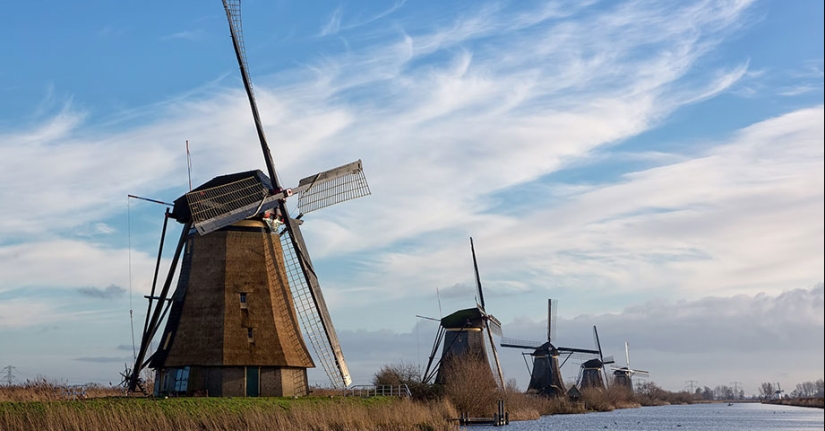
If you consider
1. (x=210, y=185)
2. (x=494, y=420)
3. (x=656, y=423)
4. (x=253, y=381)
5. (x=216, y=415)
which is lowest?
(x=656, y=423)

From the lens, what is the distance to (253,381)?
27984 millimetres

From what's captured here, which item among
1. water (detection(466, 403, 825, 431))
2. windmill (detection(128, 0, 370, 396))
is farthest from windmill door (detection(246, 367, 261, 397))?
water (detection(466, 403, 825, 431))

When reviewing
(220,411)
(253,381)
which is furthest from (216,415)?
(253,381)

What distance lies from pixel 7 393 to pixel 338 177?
13.2m

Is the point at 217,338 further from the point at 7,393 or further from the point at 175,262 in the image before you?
the point at 7,393

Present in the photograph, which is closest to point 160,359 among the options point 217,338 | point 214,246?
point 217,338

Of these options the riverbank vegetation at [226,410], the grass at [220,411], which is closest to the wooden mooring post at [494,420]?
the riverbank vegetation at [226,410]

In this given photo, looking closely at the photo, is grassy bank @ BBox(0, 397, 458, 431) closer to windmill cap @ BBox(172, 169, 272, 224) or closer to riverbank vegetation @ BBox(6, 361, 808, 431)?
riverbank vegetation @ BBox(6, 361, 808, 431)

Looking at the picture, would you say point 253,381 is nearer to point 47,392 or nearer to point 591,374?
point 47,392

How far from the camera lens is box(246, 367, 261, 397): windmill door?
27859 mm

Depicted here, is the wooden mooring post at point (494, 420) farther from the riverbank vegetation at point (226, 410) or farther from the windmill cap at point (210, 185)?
the windmill cap at point (210, 185)

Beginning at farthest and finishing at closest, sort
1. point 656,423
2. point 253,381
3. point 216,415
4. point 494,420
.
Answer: point 656,423, point 494,420, point 253,381, point 216,415

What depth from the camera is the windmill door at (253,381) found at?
27.9 m

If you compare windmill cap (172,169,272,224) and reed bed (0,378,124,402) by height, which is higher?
windmill cap (172,169,272,224)
